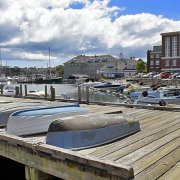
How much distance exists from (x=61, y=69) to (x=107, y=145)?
16568 centimetres

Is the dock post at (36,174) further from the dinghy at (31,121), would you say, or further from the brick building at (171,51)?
the brick building at (171,51)

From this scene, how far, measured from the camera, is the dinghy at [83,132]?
6.12m

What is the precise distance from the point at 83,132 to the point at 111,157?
1.05 metres

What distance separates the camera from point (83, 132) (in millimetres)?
6160

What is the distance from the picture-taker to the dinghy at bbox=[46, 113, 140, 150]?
241 inches

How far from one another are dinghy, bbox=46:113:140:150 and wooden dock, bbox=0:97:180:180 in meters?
0.20

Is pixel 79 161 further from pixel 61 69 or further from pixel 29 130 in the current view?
pixel 61 69

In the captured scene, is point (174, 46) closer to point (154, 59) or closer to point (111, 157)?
point (154, 59)

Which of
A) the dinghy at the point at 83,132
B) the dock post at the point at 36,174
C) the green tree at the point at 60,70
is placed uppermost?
the green tree at the point at 60,70

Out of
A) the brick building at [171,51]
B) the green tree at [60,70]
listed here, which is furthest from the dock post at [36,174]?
the green tree at [60,70]

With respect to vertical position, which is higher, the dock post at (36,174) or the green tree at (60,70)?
the green tree at (60,70)

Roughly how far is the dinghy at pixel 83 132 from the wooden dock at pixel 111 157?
20cm

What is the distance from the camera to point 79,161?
5.11 meters

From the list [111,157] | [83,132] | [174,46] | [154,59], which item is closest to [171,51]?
[174,46]
